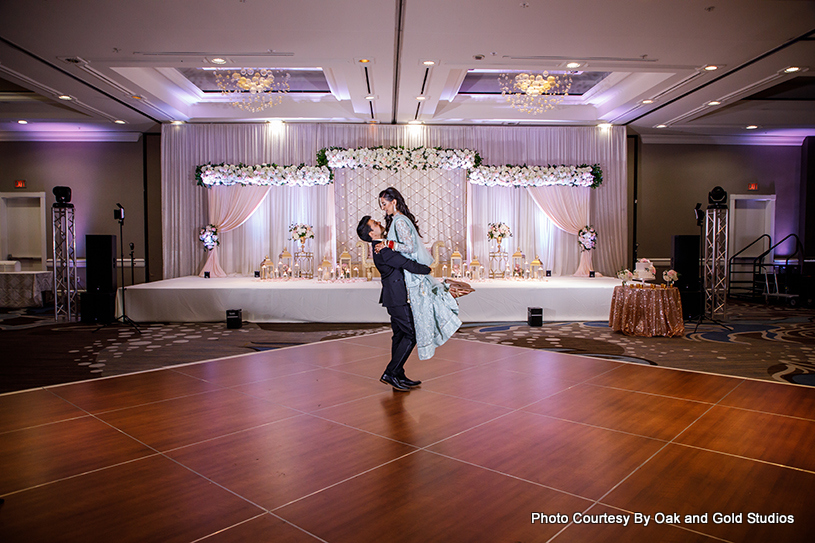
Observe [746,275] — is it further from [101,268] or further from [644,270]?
[101,268]

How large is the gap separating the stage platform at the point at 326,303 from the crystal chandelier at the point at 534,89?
3.26m

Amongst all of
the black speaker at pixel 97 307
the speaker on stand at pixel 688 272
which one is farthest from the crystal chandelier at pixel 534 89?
the black speaker at pixel 97 307

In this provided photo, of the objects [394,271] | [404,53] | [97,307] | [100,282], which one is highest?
[404,53]

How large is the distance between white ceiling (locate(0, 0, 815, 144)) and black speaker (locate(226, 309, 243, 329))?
368 cm

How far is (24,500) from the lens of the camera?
2639 mm

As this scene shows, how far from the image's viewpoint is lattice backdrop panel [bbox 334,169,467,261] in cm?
1134

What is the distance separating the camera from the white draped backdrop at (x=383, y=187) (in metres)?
11.4

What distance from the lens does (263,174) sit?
10.7 meters

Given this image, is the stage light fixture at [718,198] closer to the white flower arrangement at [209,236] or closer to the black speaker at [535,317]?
the black speaker at [535,317]

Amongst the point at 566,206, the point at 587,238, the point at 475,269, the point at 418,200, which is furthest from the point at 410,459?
the point at 566,206

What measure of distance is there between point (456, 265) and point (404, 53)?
14.4 ft

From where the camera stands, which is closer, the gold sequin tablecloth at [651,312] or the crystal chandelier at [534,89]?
the gold sequin tablecloth at [651,312]

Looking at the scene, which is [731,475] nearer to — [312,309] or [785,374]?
[785,374]

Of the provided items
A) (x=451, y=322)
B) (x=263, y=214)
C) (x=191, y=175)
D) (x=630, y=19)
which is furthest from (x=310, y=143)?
(x=451, y=322)
